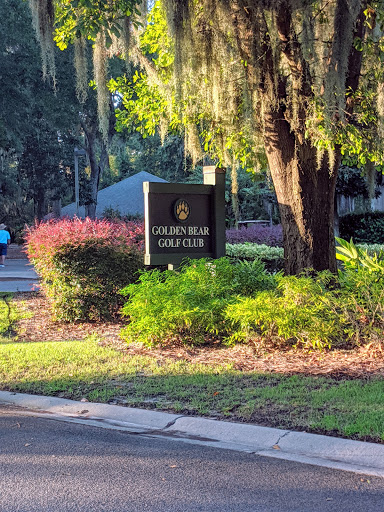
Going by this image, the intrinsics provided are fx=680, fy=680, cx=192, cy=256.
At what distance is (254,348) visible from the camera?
29.2ft

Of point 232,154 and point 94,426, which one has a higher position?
point 232,154

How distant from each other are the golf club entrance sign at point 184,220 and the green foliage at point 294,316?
278 centimetres

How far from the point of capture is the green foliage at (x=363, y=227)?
2739 cm

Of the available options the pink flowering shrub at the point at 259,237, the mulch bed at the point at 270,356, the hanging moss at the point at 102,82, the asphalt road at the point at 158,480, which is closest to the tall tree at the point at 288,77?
the hanging moss at the point at 102,82

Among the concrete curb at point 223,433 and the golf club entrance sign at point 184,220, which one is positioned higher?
the golf club entrance sign at point 184,220

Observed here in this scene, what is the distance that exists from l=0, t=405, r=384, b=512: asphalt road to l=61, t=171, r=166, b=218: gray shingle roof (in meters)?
31.9

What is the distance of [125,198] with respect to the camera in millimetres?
39250

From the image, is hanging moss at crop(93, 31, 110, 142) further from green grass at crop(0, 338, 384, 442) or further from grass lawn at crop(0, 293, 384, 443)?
green grass at crop(0, 338, 384, 442)

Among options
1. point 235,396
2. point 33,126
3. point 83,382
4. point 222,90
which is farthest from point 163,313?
point 33,126

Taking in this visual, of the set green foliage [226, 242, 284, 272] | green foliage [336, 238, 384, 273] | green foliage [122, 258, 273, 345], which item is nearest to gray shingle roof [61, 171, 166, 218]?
green foliage [226, 242, 284, 272]

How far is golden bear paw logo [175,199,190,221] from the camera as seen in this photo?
11859 millimetres

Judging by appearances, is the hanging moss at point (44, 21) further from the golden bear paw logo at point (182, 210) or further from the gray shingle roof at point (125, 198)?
the gray shingle roof at point (125, 198)

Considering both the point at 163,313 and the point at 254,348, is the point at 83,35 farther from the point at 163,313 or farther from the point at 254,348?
the point at 254,348

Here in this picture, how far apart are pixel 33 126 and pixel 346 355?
1208 inches
